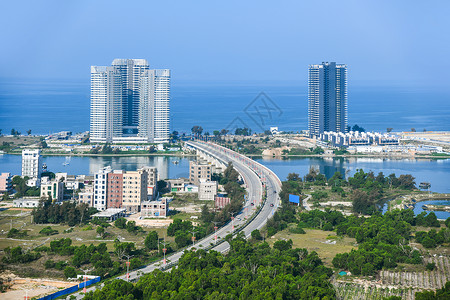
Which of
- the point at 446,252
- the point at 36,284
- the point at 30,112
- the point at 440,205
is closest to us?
the point at 36,284

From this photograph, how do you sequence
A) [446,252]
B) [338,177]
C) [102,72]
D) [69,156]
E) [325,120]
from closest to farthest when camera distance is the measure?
[446,252], [338,177], [69,156], [102,72], [325,120]

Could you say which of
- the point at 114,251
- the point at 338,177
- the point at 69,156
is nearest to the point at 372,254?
the point at 114,251

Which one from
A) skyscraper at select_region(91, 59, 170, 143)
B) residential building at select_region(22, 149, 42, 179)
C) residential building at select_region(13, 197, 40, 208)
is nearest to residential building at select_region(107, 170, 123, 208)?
residential building at select_region(13, 197, 40, 208)

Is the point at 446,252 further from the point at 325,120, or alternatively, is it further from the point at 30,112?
the point at 30,112

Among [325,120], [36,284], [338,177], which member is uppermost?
[325,120]

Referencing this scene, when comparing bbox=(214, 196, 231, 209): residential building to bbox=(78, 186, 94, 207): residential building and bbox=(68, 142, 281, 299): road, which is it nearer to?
bbox=(68, 142, 281, 299): road
